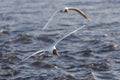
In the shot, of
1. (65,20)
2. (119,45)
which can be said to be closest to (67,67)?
(119,45)

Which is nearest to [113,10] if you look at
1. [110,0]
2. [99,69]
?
[110,0]

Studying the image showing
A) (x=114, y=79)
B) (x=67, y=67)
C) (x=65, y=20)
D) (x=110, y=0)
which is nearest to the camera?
(x=114, y=79)

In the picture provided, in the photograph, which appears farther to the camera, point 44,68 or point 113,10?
point 113,10

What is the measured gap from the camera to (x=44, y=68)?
10.1 meters

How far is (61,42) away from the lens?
39.1ft

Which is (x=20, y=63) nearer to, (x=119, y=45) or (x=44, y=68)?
(x=44, y=68)

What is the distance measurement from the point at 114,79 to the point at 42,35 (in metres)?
3.69

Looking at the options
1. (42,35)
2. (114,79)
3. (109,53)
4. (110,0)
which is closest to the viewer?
(114,79)

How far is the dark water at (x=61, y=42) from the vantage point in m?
9.74

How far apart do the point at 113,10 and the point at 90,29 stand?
2.00 m

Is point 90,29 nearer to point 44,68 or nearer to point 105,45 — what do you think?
point 105,45

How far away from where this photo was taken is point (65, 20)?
14039 mm

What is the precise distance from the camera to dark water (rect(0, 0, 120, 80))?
9.74 meters

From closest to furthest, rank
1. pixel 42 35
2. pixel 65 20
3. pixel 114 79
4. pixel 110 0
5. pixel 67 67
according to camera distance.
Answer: pixel 114 79, pixel 67 67, pixel 42 35, pixel 65 20, pixel 110 0
